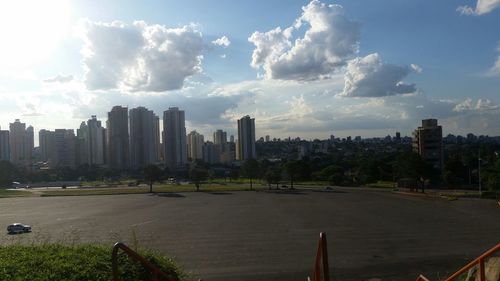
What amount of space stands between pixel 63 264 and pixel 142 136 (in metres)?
115

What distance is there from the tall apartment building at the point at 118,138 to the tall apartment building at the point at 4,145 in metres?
28.9

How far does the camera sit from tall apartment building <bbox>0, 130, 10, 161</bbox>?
4914 inches

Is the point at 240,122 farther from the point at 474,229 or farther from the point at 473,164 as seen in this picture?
the point at 474,229

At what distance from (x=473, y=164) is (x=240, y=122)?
67.4m

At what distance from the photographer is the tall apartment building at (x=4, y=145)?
409 ft

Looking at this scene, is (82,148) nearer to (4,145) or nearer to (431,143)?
(4,145)

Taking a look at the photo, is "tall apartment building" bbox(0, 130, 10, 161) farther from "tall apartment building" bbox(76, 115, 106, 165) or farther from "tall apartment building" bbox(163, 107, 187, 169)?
"tall apartment building" bbox(163, 107, 187, 169)

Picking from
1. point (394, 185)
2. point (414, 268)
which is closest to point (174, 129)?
point (394, 185)

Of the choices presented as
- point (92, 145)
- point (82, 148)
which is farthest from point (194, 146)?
point (82, 148)

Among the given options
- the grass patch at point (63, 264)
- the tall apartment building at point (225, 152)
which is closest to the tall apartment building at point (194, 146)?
the tall apartment building at point (225, 152)

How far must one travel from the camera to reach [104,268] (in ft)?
18.0

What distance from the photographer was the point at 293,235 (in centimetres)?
2161

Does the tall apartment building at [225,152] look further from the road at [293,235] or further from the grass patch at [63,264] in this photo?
the grass patch at [63,264]

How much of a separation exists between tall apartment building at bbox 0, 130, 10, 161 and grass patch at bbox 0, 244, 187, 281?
134 meters
